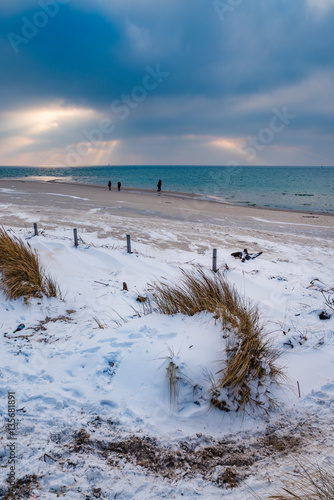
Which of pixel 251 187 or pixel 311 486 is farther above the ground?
pixel 251 187

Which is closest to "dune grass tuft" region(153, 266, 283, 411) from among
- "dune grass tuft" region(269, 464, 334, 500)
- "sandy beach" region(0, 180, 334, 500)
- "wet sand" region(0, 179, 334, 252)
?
"sandy beach" region(0, 180, 334, 500)

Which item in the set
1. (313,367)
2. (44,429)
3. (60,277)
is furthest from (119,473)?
(60,277)

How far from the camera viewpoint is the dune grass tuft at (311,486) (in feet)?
6.42

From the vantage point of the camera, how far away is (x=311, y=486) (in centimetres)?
215

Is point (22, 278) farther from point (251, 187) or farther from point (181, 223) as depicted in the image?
point (251, 187)

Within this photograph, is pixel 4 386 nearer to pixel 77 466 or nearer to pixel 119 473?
pixel 77 466

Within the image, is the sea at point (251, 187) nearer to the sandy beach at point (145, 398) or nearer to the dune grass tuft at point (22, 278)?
the sandy beach at point (145, 398)

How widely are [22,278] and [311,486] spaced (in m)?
5.69

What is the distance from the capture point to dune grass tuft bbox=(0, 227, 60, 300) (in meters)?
5.51

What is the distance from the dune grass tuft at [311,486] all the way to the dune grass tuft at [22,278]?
4.91m

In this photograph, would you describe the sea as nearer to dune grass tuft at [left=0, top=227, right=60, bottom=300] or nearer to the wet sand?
the wet sand

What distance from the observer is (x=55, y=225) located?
13.9 meters

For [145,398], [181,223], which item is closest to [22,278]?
[145,398]

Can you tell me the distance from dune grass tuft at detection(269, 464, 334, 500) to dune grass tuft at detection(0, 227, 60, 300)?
491 centimetres
